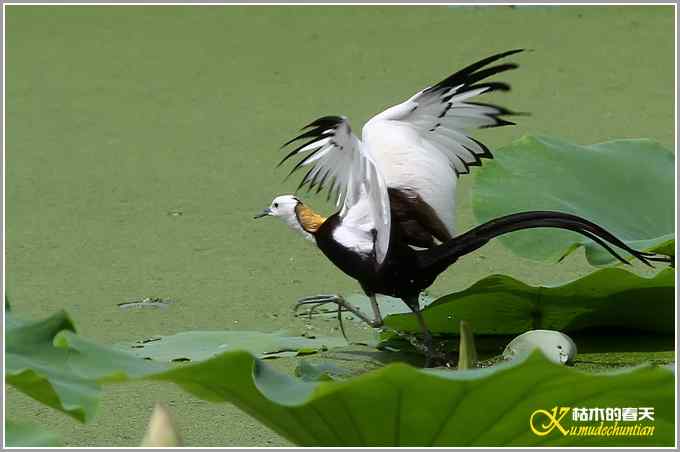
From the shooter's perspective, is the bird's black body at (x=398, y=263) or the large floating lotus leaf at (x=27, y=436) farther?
the bird's black body at (x=398, y=263)

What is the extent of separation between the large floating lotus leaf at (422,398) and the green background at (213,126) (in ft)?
1.49

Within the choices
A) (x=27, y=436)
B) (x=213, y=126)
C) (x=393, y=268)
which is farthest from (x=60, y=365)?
(x=213, y=126)

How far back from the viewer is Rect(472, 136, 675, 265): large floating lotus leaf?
165 cm

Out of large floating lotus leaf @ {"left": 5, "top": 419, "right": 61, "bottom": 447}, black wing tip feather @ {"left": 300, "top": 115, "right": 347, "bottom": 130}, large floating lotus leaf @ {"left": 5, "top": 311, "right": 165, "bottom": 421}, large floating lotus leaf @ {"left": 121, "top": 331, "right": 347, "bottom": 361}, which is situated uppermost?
black wing tip feather @ {"left": 300, "top": 115, "right": 347, "bottom": 130}

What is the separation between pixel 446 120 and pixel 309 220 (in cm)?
27

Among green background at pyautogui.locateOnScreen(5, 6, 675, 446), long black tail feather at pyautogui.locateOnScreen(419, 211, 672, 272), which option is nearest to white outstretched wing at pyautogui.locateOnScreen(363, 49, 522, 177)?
long black tail feather at pyautogui.locateOnScreen(419, 211, 672, 272)

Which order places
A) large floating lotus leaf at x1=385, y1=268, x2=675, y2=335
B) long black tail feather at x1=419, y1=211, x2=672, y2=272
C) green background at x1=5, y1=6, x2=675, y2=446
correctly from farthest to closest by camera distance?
green background at x1=5, y1=6, x2=675, y2=446 < large floating lotus leaf at x1=385, y1=268, x2=675, y2=335 < long black tail feather at x1=419, y1=211, x2=672, y2=272

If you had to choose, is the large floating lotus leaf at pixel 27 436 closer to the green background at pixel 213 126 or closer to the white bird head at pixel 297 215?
the green background at pixel 213 126

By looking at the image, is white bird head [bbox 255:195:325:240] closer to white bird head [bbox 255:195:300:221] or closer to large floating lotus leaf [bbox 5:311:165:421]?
white bird head [bbox 255:195:300:221]

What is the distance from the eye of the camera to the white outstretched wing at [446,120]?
58.0 inches

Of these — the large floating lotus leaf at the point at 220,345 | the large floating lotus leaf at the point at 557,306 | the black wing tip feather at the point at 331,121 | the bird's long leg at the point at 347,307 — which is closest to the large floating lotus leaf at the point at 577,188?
the large floating lotus leaf at the point at 557,306

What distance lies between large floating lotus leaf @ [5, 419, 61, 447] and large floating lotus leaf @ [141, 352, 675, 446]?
9cm

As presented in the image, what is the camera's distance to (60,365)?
999mm

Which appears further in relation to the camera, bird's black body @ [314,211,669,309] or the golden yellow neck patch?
the golden yellow neck patch
